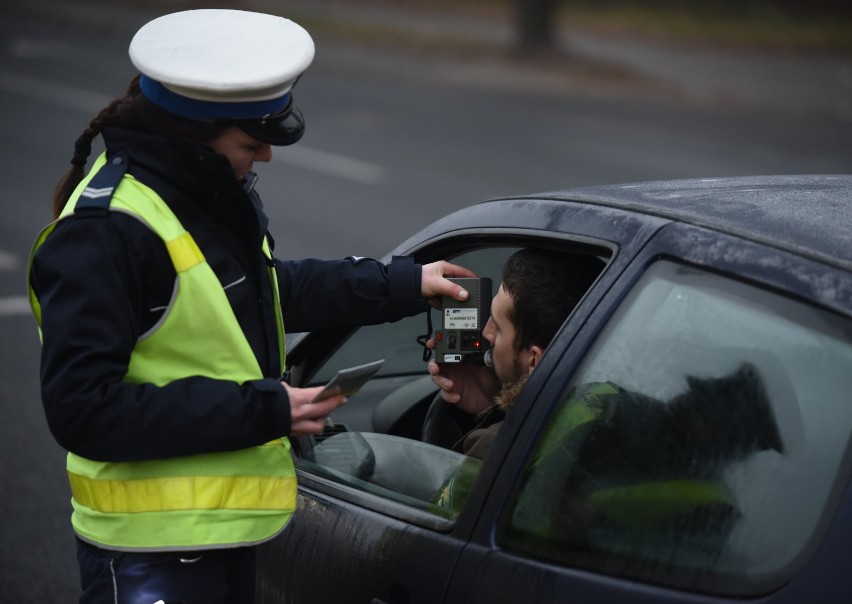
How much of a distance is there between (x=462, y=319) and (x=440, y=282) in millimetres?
101

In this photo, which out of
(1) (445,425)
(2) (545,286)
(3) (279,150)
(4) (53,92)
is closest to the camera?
(2) (545,286)

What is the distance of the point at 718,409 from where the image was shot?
2.14 metres

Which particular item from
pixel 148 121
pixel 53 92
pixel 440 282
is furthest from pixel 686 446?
pixel 53 92

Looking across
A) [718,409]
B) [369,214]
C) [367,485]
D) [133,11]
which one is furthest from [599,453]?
[133,11]

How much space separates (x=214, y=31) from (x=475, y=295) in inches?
33.6

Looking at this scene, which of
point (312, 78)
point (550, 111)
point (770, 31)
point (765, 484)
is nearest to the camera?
point (765, 484)

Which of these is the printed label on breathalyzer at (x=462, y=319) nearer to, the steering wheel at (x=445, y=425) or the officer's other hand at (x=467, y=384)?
the officer's other hand at (x=467, y=384)

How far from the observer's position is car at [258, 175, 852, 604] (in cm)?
203

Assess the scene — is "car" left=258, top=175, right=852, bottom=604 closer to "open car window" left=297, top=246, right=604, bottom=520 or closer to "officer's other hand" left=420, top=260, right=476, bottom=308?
"open car window" left=297, top=246, right=604, bottom=520

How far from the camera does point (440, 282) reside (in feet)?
9.82

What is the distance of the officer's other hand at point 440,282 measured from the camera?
2988 mm

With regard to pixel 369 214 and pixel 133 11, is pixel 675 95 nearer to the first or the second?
pixel 369 214

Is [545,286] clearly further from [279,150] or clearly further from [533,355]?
[279,150]

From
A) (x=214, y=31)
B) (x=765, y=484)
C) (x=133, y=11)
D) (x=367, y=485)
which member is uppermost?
(x=214, y=31)
